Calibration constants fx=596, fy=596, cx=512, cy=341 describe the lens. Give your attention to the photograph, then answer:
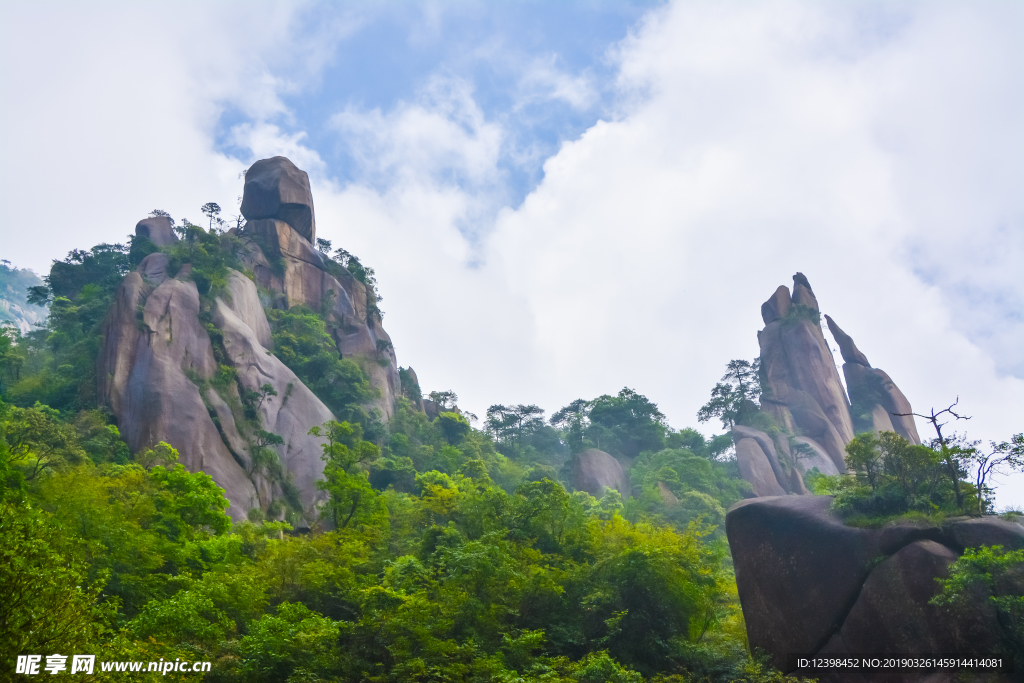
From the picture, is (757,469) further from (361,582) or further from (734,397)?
(361,582)

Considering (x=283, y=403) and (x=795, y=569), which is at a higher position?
(x=283, y=403)

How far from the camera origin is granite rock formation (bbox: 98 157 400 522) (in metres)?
25.3

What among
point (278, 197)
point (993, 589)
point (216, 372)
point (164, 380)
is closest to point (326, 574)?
point (164, 380)

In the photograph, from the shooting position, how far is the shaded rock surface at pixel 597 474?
136 ft

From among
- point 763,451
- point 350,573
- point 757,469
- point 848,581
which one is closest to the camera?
point 848,581

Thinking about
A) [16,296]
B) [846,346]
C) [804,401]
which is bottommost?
[804,401]

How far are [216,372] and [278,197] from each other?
21.7 metres

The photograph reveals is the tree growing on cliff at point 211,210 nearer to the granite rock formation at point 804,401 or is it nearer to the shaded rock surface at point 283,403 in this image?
the shaded rock surface at point 283,403

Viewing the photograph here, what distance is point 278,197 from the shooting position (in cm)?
4653

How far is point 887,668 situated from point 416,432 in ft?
108

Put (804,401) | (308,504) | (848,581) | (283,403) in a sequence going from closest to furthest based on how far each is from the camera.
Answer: (848,581) → (308,504) → (283,403) → (804,401)

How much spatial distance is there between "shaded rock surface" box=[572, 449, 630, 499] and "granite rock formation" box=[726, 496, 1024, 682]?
25729 millimetres

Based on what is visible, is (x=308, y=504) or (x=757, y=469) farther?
(x=757, y=469)

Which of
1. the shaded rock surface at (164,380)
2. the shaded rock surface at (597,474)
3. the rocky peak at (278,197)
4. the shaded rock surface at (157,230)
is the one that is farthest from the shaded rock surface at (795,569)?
the rocky peak at (278,197)
